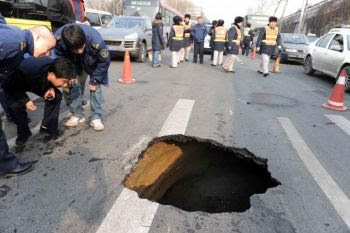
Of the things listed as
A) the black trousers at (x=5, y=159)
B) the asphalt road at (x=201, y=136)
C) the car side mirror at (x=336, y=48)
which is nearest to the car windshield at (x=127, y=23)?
the asphalt road at (x=201, y=136)

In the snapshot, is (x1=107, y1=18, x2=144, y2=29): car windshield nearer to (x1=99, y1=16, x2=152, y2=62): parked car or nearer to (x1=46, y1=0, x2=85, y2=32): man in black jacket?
(x1=99, y1=16, x2=152, y2=62): parked car

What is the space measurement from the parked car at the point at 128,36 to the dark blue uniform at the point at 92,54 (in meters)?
7.48

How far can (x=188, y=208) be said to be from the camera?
3.66 metres

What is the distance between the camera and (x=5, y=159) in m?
3.21

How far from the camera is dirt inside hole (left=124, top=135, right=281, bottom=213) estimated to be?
12.1 feet

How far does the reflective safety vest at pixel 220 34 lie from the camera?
12.3 m

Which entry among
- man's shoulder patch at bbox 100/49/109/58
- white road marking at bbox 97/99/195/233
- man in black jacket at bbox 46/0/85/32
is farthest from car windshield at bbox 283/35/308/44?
white road marking at bbox 97/99/195/233

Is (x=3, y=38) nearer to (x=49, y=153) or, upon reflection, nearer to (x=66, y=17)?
(x=49, y=153)

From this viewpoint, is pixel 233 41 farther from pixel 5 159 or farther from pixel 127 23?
pixel 5 159

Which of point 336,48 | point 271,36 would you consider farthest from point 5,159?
point 336,48

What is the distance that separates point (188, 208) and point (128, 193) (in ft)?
2.76

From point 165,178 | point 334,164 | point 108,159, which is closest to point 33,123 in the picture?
point 108,159

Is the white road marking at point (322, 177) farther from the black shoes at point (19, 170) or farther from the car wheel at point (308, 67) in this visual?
the car wheel at point (308, 67)

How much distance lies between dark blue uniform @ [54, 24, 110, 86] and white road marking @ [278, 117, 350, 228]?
2.88 m
